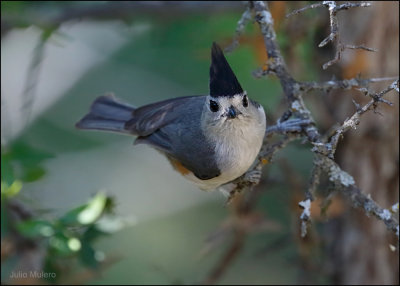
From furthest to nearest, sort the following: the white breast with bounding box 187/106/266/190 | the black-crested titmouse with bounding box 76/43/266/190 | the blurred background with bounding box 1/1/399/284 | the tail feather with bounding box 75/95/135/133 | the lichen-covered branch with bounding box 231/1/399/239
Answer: the tail feather with bounding box 75/95/135/133
the blurred background with bounding box 1/1/399/284
the white breast with bounding box 187/106/266/190
the black-crested titmouse with bounding box 76/43/266/190
the lichen-covered branch with bounding box 231/1/399/239

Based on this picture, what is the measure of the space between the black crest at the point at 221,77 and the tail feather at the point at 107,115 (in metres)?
0.86

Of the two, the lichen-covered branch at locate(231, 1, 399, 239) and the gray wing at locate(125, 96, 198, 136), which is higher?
the lichen-covered branch at locate(231, 1, 399, 239)

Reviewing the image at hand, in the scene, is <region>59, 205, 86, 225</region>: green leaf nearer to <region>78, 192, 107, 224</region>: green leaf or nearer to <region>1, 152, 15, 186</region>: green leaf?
<region>78, 192, 107, 224</region>: green leaf

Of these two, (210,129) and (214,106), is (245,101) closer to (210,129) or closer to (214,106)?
(214,106)

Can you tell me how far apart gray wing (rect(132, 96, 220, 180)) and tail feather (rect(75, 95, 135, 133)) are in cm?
20

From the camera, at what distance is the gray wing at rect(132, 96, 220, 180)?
3111 mm

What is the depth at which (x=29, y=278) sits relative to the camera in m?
3.06

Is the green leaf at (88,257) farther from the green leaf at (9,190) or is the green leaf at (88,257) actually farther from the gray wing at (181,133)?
the gray wing at (181,133)

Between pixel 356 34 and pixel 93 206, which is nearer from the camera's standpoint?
pixel 93 206

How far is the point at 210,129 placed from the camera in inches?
122

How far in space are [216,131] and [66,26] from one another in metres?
1.33

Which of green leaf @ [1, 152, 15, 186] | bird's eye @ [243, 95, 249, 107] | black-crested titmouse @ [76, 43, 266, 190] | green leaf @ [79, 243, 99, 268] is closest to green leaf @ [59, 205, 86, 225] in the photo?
green leaf @ [79, 243, 99, 268]

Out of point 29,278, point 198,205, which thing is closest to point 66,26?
point 29,278

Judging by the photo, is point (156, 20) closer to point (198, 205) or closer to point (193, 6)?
point (193, 6)
